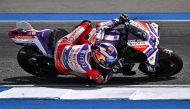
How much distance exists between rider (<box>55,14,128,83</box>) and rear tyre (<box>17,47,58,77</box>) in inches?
17.9

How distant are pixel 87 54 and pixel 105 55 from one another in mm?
301

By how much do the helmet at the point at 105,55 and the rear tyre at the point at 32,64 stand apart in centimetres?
95

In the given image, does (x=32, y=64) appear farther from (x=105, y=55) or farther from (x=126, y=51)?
(x=126, y=51)

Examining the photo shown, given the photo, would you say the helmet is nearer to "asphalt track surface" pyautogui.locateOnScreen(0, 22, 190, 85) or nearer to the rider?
the rider

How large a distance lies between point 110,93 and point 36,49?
2.07 metres

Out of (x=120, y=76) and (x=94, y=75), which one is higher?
(x=94, y=75)

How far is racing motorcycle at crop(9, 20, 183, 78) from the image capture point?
9.48 metres

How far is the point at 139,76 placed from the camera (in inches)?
398

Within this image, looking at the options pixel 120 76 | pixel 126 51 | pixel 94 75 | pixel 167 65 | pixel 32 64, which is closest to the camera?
pixel 94 75
